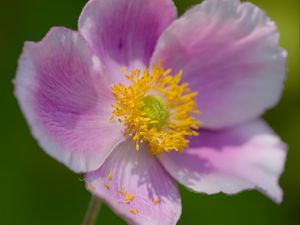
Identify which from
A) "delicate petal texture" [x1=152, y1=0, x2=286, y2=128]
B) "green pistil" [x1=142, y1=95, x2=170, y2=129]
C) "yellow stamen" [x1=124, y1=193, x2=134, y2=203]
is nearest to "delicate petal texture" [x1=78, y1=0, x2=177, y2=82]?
"delicate petal texture" [x1=152, y1=0, x2=286, y2=128]

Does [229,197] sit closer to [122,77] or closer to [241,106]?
[241,106]

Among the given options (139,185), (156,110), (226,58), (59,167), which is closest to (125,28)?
(156,110)

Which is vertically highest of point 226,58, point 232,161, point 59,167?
point 226,58

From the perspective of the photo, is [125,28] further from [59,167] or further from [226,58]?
[59,167]

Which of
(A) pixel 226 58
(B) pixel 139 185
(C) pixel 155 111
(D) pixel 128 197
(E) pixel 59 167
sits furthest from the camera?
(E) pixel 59 167

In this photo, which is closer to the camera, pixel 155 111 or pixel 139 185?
pixel 139 185

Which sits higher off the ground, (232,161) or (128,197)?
(128,197)

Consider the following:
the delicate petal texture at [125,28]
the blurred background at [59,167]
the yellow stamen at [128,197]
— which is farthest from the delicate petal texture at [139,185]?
the blurred background at [59,167]

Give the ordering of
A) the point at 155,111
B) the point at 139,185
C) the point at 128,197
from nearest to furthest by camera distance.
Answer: the point at 128,197 → the point at 139,185 → the point at 155,111

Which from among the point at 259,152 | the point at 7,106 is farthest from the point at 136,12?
the point at 7,106
